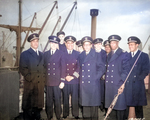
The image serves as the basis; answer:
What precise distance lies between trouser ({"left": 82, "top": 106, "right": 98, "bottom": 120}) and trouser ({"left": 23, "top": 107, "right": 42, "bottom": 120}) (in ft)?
3.25

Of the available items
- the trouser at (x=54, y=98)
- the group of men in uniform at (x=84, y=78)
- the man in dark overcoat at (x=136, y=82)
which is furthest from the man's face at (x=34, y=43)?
the man in dark overcoat at (x=136, y=82)

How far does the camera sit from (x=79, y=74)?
295 cm

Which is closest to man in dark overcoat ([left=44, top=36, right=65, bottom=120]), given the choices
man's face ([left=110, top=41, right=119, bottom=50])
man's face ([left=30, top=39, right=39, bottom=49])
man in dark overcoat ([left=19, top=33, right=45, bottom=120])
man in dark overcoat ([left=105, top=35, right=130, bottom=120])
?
man in dark overcoat ([left=19, top=33, right=45, bottom=120])

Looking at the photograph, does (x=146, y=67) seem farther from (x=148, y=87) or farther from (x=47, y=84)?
(x=47, y=84)

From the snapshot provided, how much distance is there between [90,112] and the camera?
2891mm

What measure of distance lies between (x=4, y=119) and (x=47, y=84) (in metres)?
1.10

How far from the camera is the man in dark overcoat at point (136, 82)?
2.83 metres

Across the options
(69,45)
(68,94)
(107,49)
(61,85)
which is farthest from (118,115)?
(69,45)

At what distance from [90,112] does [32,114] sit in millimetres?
1234

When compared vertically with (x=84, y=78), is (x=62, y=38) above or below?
above

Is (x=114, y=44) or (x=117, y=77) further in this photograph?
(x=114, y=44)

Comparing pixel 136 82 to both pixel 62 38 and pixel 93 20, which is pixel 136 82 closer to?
pixel 93 20

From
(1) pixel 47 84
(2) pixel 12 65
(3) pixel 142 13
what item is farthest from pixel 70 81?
(3) pixel 142 13

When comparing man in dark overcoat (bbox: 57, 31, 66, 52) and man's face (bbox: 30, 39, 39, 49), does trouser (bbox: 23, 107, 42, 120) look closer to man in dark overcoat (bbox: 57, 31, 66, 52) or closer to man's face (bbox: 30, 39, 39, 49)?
man's face (bbox: 30, 39, 39, 49)
